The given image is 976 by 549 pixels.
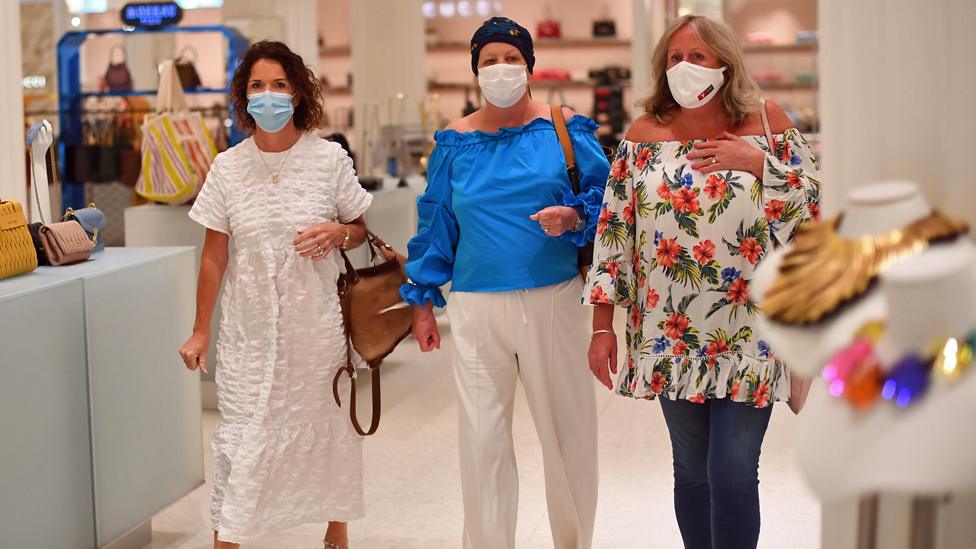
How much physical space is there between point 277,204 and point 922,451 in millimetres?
2460

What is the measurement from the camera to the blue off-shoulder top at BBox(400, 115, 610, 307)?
321cm

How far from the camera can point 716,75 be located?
2822mm

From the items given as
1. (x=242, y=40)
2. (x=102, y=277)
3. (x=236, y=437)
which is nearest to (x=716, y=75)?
(x=236, y=437)

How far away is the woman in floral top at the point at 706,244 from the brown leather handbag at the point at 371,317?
2.99ft

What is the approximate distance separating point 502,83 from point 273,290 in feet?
2.96

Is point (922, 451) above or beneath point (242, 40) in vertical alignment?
beneath

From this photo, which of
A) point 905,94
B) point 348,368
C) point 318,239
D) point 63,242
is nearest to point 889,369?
point 905,94

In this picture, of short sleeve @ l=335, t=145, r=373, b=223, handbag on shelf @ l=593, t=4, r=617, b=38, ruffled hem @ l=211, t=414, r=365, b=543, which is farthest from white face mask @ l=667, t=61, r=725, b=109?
handbag on shelf @ l=593, t=4, r=617, b=38

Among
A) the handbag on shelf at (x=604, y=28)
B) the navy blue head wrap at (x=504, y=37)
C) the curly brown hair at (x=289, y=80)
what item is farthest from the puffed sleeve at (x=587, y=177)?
the handbag on shelf at (x=604, y=28)

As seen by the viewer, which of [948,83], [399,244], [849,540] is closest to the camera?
[948,83]

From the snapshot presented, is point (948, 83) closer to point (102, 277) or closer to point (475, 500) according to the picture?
point (475, 500)

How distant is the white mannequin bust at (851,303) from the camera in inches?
56.9

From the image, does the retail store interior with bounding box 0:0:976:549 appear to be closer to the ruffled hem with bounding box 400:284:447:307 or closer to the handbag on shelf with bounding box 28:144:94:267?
the handbag on shelf with bounding box 28:144:94:267

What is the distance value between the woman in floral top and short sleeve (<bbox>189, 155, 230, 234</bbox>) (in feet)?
3.92
